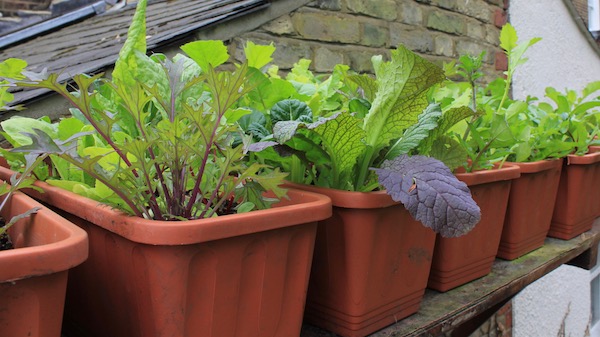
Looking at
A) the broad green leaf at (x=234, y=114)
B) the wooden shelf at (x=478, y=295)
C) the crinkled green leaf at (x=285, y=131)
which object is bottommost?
the wooden shelf at (x=478, y=295)

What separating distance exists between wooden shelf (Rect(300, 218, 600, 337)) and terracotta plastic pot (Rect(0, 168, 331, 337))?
0.55ft

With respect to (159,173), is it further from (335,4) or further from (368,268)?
(335,4)

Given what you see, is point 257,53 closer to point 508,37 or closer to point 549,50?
point 508,37

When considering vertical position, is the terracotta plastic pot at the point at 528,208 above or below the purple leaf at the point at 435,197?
below

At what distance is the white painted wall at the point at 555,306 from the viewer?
10.0ft

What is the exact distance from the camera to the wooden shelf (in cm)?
68

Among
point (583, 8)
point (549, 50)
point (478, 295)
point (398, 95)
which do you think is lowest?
point (478, 295)

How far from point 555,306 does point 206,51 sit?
354cm

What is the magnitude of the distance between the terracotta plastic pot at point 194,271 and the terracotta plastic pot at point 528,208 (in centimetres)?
58

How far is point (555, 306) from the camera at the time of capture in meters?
3.42

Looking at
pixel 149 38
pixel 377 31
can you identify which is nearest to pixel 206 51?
pixel 149 38

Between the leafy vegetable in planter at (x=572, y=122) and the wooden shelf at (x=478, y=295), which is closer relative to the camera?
the wooden shelf at (x=478, y=295)

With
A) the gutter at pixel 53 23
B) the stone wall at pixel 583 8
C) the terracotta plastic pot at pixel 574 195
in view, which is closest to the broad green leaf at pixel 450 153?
the terracotta plastic pot at pixel 574 195

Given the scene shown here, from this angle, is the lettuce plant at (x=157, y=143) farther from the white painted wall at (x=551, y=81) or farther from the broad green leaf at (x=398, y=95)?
the white painted wall at (x=551, y=81)
